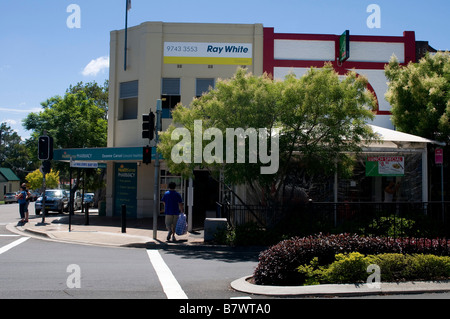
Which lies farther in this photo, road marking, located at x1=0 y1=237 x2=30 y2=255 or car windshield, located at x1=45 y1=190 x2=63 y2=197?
car windshield, located at x1=45 y1=190 x2=63 y2=197

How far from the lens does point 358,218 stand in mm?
12891

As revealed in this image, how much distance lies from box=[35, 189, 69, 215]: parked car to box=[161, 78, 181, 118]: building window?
11511mm

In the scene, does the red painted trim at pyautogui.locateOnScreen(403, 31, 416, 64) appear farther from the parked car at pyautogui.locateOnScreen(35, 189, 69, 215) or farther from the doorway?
the parked car at pyautogui.locateOnScreen(35, 189, 69, 215)

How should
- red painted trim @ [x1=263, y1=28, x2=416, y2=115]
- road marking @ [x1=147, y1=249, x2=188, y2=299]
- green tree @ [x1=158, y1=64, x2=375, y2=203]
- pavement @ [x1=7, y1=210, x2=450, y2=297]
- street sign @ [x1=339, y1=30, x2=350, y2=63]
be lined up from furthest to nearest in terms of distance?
red painted trim @ [x1=263, y1=28, x2=416, y2=115], street sign @ [x1=339, y1=30, x2=350, y2=63], green tree @ [x1=158, y1=64, x2=375, y2=203], road marking @ [x1=147, y1=249, x2=188, y2=299], pavement @ [x1=7, y1=210, x2=450, y2=297]

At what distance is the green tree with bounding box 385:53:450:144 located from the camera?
53.8 ft

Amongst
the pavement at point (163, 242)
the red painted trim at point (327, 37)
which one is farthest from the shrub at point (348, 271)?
the red painted trim at point (327, 37)

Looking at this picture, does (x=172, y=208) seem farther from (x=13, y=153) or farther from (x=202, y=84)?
(x=13, y=153)

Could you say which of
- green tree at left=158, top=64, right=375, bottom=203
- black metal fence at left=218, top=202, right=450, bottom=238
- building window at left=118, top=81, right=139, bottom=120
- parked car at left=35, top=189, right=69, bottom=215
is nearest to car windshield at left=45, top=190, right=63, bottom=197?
parked car at left=35, top=189, right=69, bottom=215

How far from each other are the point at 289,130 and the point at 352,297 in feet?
25.1

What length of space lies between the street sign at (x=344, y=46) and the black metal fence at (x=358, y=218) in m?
10.9

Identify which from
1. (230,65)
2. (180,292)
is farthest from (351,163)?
(230,65)

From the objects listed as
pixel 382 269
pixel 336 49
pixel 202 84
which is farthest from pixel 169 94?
pixel 382 269

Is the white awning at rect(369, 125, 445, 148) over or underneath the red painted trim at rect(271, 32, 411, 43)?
underneath

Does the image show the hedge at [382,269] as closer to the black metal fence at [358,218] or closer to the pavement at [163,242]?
the pavement at [163,242]
